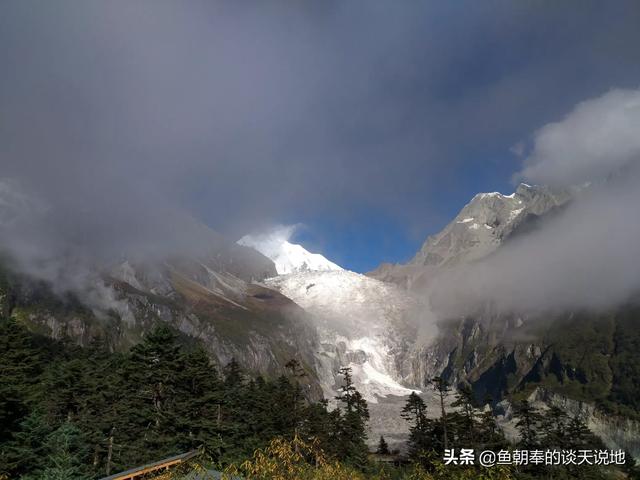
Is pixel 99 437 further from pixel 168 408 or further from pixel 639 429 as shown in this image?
pixel 639 429

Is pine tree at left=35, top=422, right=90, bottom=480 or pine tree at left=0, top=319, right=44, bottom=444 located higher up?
pine tree at left=0, top=319, right=44, bottom=444

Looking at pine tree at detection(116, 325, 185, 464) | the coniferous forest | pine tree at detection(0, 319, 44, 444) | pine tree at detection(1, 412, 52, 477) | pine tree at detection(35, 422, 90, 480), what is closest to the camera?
pine tree at detection(35, 422, 90, 480)

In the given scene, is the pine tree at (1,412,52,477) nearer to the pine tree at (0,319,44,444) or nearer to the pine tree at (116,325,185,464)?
the pine tree at (0,319,44,444)

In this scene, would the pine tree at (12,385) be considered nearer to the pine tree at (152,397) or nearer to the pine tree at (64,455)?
the pine tree at (64,455)

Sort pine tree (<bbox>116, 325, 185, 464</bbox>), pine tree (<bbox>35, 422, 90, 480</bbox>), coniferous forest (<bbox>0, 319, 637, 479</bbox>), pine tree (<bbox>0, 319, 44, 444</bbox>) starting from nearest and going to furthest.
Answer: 1. pine tree (<bbox>35, 422, 90, 480</bbox>)
2. coniferous forest (<bbox>0, 319, 637, 479</bbox>)
3. pine tree (<bbox>0, 319, 44, 444</bbox>)
4. pine tree (<bbox>116, 325, 185, 464</bbox>)

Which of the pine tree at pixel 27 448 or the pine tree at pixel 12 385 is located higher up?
the pine tree at pixel 12 385

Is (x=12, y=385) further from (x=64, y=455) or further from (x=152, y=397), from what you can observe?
(x=64, y=455)

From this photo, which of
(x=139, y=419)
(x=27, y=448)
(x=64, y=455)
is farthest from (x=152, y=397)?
(x=64, y=455)

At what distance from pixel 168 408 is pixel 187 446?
458 cm

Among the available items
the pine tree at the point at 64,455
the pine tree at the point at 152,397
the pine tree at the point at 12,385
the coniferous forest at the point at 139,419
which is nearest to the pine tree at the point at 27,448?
the coniferous forest at the point at 139,419

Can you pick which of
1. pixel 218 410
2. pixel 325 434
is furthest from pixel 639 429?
pixel 218 410

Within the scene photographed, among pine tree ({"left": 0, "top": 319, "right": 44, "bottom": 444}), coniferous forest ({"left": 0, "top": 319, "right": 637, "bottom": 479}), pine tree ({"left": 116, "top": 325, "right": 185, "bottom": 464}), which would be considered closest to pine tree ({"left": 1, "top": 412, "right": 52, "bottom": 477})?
coniferous forest ({"left": 0, "top": 319, "right": 637, "bottom": 479})

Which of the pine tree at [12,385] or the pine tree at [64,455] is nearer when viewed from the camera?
the pine tree at [64,455]

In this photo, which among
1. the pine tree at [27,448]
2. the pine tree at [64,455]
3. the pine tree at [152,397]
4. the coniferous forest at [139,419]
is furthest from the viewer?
the pine tree at [152,397]
